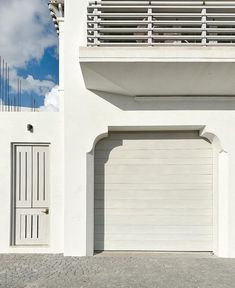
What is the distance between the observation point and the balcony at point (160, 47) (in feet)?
17.1

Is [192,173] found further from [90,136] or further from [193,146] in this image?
[90,136]

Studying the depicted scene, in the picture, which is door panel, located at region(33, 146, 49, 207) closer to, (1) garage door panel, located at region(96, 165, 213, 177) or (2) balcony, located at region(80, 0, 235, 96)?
(1) garage door panel, located at region(96, 165, 213, 177)

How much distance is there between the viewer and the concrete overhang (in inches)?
205

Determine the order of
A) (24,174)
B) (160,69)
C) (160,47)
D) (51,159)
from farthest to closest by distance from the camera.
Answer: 1. (24,174)
2. (51,159)
3. (160,69)
4. (160,47)

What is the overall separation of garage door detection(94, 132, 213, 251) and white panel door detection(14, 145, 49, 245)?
3.81 feet

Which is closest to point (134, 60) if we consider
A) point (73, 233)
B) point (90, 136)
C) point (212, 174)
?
point (90, 136)

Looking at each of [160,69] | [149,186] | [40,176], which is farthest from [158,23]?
[40,176]

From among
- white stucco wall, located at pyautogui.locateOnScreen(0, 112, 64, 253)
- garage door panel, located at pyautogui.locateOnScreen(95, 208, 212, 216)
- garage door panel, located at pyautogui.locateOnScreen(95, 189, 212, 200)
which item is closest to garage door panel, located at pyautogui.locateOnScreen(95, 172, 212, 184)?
garage door panel, located at pyautogui.locateOnScreen(95, 189, 212, 200)

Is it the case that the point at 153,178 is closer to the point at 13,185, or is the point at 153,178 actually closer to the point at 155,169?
the point at 155,169

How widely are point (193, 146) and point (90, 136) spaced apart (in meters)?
2.36

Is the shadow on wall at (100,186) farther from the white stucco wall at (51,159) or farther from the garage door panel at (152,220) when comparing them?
the white stucco wall at (51,159)

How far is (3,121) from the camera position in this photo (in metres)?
6.36

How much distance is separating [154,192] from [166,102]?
2.02 meters

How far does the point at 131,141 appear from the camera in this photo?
259 inches
